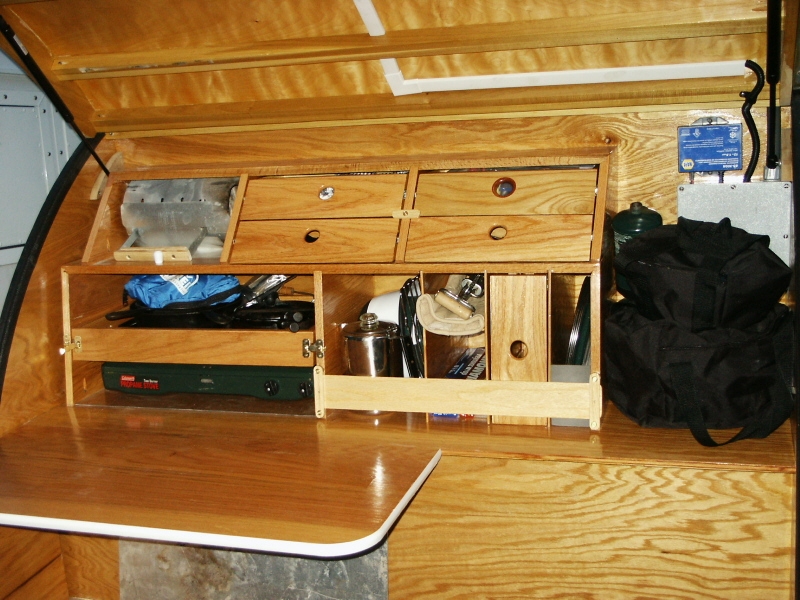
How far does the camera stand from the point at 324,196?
2.07m

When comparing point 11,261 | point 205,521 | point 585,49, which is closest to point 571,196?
point 585,49

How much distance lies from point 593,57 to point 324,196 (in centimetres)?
72

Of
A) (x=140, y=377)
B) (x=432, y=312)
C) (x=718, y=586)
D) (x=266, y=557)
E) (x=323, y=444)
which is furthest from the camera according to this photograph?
(x=140, y=377)

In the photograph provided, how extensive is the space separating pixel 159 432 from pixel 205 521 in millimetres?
584

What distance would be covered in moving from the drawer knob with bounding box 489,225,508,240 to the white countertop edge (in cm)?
67

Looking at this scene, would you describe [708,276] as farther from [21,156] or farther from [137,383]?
[21,156]

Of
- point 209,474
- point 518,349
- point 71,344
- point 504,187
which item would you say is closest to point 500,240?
point 504,187

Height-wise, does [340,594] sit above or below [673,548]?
below

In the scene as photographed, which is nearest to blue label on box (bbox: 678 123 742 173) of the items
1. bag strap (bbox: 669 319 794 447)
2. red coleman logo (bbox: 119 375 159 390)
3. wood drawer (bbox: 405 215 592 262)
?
wood drawer (bbox: 405 215 592 262)

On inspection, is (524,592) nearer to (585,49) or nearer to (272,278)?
(272,278)

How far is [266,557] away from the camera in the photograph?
2.06m

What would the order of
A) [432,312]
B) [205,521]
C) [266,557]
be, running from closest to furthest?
1. [205,521]
2. [432,312]
3. [266,557]

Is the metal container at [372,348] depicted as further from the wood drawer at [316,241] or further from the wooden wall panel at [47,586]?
the wooden wall panel at [47,586]

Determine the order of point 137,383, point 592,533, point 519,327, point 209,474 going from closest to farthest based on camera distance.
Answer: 1. point 209,474
2. point 592,533
3. point 519,327
4. point 137,383
